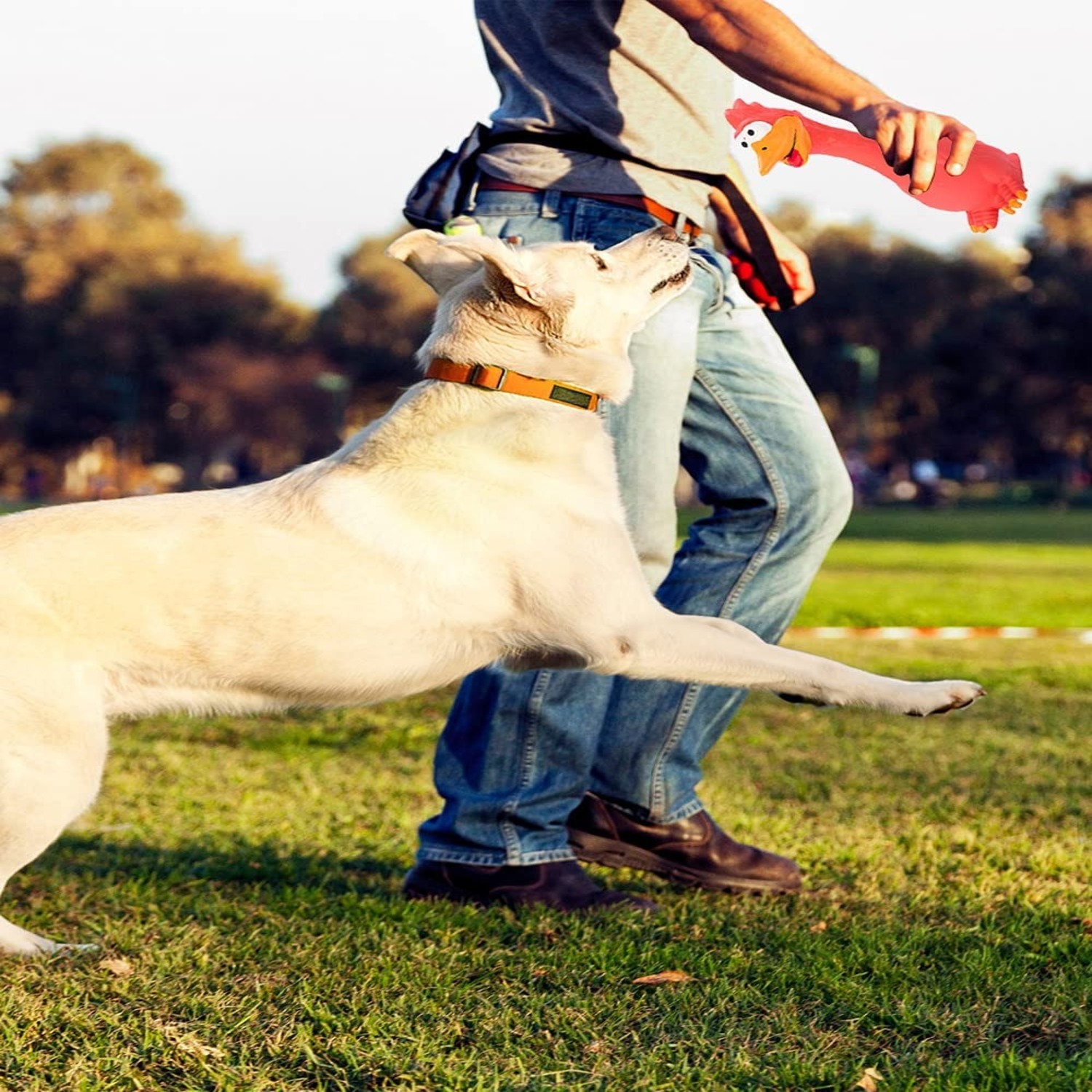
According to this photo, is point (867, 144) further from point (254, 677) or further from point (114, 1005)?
point (114, 1005)

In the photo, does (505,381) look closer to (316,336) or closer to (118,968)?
A: (118,968)

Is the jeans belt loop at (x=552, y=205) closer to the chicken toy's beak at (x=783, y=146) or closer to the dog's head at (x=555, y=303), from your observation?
the dog's head at (x=555, y=303)

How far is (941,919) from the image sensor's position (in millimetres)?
4148

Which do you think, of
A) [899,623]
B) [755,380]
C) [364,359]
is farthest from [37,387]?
[755,380]

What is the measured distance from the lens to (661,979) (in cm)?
360

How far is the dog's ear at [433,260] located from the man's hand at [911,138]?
40.2 inches

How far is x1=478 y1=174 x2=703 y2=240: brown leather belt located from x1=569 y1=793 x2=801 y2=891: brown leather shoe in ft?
5.69

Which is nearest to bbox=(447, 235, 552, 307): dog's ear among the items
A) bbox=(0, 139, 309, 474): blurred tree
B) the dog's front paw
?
the dog's front paw

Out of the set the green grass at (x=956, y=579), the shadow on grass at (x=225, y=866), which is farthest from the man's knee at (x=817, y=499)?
the green grass at (x=956, y=579)

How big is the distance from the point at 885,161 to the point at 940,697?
1347 millimetres

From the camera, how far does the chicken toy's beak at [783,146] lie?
4.16 metres

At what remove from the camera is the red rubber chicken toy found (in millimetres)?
3902

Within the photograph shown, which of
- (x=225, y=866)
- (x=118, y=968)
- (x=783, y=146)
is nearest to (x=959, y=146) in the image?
(x=783, y=146)

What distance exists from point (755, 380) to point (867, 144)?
719 mm
